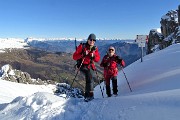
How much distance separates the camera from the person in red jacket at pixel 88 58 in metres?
10.7

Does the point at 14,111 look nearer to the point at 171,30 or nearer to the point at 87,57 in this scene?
the point at 87,57

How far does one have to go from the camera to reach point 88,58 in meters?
10.8

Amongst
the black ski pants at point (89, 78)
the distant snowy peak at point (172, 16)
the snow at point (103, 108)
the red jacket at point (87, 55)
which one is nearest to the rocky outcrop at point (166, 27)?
the distant snowy peak at point (172, 16)

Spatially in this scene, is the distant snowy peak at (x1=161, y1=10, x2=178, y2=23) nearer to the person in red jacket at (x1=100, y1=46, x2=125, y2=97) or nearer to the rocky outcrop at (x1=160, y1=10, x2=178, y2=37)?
the rocky outcrop at (x1=160, y1=10, x2=178, y2=37)

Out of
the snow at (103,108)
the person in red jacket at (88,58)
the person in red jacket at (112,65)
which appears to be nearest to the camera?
the snow at (103,108)

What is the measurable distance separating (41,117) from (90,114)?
1.45 metres

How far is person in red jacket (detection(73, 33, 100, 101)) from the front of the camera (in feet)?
35.2

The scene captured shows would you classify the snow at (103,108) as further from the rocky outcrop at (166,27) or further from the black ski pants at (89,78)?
the rocky outcrop at (166,27)

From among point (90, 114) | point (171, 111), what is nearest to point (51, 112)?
point (90, 114)

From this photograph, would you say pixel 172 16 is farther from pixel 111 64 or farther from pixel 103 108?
pixel 103 108

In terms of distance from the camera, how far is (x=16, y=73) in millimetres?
74625

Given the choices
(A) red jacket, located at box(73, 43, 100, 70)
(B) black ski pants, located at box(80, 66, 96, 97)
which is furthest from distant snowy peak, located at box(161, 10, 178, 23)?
(B) black ski pants, located at box(80, 66, 96, 97)

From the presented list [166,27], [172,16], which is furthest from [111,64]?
[172,16]

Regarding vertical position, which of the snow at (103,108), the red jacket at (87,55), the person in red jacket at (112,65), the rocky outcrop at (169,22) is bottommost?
the snow at (103,108)
